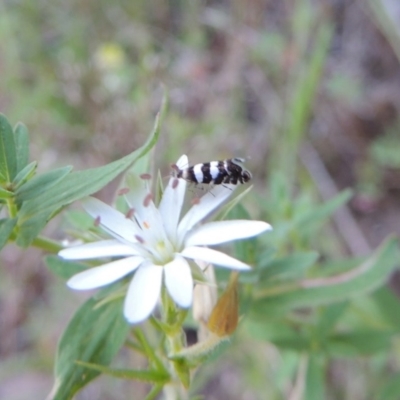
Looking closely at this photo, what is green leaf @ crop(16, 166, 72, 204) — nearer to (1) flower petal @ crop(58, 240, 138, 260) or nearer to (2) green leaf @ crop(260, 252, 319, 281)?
(1) flower petal @ crop(58, 240, 138, 260)

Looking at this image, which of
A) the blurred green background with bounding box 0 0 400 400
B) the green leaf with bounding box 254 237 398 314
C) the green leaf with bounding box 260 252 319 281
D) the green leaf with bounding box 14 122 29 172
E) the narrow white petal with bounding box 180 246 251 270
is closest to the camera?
the narrow white petal with bounding box 180 246 251 270

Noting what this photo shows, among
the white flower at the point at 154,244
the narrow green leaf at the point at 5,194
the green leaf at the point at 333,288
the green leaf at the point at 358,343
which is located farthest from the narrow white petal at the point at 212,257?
the green leaf at the point at 358,343

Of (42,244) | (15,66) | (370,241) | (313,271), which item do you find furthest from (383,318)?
(15,66)

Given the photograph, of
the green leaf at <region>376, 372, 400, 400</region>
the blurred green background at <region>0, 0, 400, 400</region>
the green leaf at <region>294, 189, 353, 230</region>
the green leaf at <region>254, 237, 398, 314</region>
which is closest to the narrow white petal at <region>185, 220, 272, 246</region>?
the green leaf at <region>254, 237, 398, 314</region>

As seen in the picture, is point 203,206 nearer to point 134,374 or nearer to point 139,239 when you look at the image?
point 139,239

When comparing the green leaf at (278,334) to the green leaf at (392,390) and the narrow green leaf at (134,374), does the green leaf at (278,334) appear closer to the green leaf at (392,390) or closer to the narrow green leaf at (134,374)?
the green leaf at (392,390)

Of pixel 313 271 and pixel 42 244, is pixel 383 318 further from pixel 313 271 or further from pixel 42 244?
pixel 42 244
